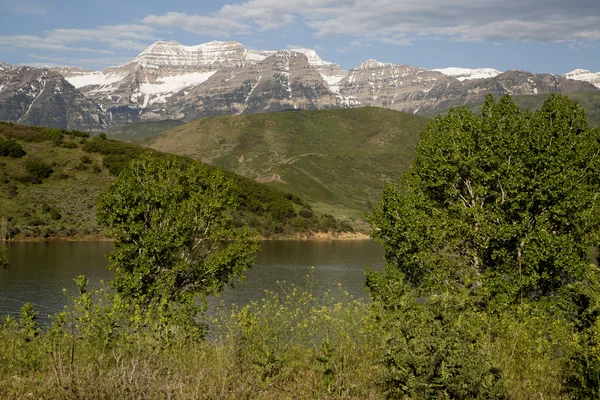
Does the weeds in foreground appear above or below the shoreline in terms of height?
above

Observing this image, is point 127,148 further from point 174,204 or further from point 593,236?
point 593,236

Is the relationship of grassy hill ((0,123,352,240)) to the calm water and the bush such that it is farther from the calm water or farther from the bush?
the calm water

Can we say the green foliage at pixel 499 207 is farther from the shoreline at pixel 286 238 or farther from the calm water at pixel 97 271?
the shoreline at pixel 286 238

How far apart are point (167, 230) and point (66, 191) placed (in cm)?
10993

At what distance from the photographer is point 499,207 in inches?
1159

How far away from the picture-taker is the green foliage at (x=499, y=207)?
89.1 feet

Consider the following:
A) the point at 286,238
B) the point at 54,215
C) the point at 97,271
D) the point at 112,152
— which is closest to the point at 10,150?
the point at 112,152

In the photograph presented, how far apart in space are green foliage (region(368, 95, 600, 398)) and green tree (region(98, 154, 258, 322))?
909cm

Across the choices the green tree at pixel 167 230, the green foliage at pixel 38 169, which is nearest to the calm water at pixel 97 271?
the green tree at pixel 167 230

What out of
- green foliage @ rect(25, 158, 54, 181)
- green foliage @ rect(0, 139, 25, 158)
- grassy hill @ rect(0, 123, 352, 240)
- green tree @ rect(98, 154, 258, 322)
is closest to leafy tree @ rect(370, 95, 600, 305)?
green tree @ rect(98, 154, 258, 322)

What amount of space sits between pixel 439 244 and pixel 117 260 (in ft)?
58.8

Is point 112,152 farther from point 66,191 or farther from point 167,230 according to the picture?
point 167,230

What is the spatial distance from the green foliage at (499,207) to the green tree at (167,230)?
9.09 metres

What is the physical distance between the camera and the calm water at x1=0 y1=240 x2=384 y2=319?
1975 inches
